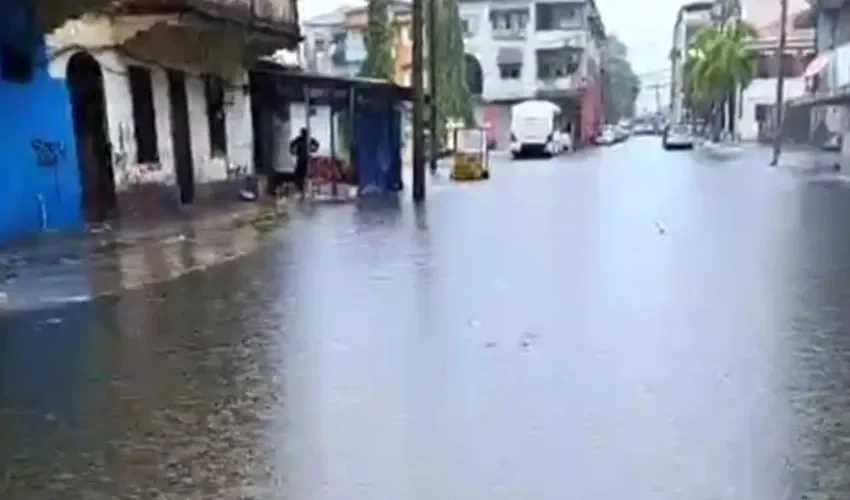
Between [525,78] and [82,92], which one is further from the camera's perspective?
[525,78]

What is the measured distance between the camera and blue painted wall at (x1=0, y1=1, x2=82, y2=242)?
1880cm

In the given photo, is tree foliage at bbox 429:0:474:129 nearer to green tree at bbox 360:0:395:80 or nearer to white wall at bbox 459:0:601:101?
green tree at bbox 360:0:395:80

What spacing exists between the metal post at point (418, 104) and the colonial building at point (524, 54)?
5724 cm

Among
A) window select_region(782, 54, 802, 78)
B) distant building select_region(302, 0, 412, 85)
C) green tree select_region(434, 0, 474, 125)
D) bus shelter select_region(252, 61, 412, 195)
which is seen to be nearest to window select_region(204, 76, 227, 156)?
bus shelter select_region(252, 61, 412, 195)

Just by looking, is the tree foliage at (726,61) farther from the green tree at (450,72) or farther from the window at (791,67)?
the green tree at (450,72)

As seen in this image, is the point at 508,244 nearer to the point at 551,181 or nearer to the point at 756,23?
the point at 551,181

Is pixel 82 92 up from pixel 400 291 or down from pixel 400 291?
up

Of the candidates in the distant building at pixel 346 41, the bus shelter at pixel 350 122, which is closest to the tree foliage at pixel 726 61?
the distant building at pixel 346 41

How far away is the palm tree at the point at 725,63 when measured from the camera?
8319cm

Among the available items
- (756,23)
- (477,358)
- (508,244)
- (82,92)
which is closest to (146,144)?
(82,92)

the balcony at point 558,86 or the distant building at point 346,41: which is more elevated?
the distant building at point 346,41

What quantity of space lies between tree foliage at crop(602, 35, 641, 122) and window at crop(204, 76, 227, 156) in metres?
120

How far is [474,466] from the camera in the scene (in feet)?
20.7

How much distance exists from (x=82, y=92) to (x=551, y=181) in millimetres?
19003
